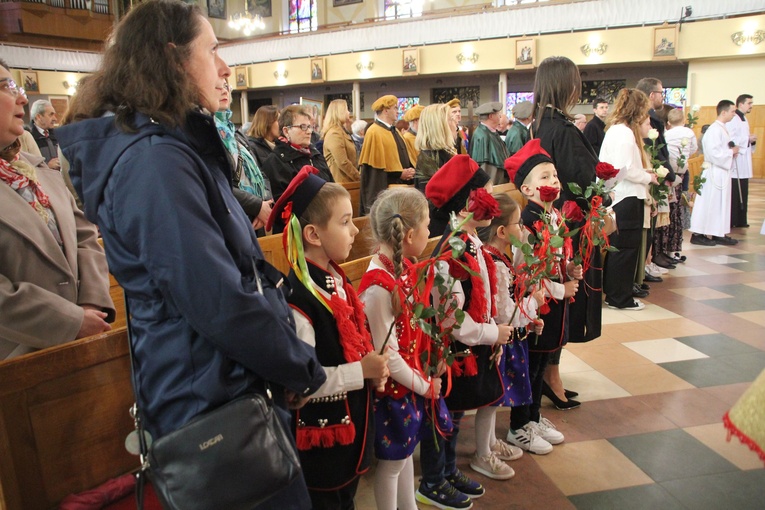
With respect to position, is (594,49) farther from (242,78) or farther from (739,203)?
(242,78)

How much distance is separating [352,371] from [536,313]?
1230 millimetres

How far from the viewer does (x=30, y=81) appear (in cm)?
1655

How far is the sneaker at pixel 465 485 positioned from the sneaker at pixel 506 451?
296mm

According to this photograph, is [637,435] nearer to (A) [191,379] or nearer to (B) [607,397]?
(B) [607,397]

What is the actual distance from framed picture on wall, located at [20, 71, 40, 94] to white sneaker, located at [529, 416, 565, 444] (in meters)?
18.2

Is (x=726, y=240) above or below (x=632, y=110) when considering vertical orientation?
below

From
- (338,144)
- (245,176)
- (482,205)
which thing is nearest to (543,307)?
(482,205)

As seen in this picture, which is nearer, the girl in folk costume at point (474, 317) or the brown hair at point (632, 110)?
the girl in folk costume at point (474, 317)

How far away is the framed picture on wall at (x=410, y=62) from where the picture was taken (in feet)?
50.0

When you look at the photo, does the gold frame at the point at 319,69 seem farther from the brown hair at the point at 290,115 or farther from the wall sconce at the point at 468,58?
the brown hair at the point at 290,115

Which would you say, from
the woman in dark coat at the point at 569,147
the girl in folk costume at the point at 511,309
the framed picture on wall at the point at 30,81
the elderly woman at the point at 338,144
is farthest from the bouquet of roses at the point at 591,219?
the framed picture on wall at the point at 30,81

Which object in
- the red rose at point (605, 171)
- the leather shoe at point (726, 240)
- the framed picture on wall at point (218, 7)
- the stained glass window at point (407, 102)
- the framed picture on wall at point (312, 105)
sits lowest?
the leather shoe at point (726, 240)

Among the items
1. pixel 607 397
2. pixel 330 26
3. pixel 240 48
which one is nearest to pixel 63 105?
pixel 240 48

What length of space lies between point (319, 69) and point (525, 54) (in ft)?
20.2
